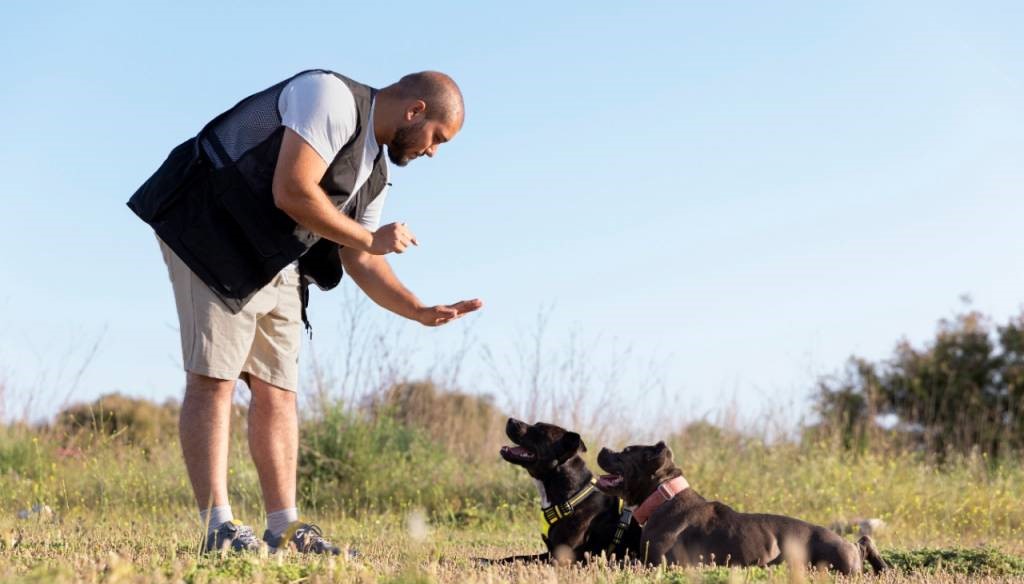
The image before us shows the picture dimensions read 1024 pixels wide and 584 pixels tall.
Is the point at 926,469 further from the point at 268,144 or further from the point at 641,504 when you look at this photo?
the point at 268,144

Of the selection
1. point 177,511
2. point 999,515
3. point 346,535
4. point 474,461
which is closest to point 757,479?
point 999,515

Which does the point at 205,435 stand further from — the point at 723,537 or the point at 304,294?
the point at 723,537

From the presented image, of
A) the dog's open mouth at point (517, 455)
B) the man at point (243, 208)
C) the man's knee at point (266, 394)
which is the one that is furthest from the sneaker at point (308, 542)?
the dog's open mouth at point (517, 455)

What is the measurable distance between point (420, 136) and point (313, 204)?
0.69 metres

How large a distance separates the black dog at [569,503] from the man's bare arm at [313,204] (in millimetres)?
2035

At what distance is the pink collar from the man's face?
2.13 metres

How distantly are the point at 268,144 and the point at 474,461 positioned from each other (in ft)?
21.5

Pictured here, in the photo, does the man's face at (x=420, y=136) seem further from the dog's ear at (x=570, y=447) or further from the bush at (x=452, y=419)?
the bush at (x=452, y=419)

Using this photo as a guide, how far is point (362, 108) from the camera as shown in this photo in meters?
5.15

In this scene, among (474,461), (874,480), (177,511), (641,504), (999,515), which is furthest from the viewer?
(474,461)

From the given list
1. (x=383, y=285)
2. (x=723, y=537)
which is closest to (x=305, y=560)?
(x=383, y=285)

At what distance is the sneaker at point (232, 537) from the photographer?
196 inches

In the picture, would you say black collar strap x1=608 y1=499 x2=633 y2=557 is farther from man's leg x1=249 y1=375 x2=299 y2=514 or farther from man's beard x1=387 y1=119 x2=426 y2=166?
man's beard x1=387 y1=119 x2=426 y2=166

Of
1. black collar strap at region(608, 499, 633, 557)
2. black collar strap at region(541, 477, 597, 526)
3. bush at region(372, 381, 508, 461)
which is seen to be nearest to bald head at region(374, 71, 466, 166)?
black collar strap at region(541, 477, 597, 526)
